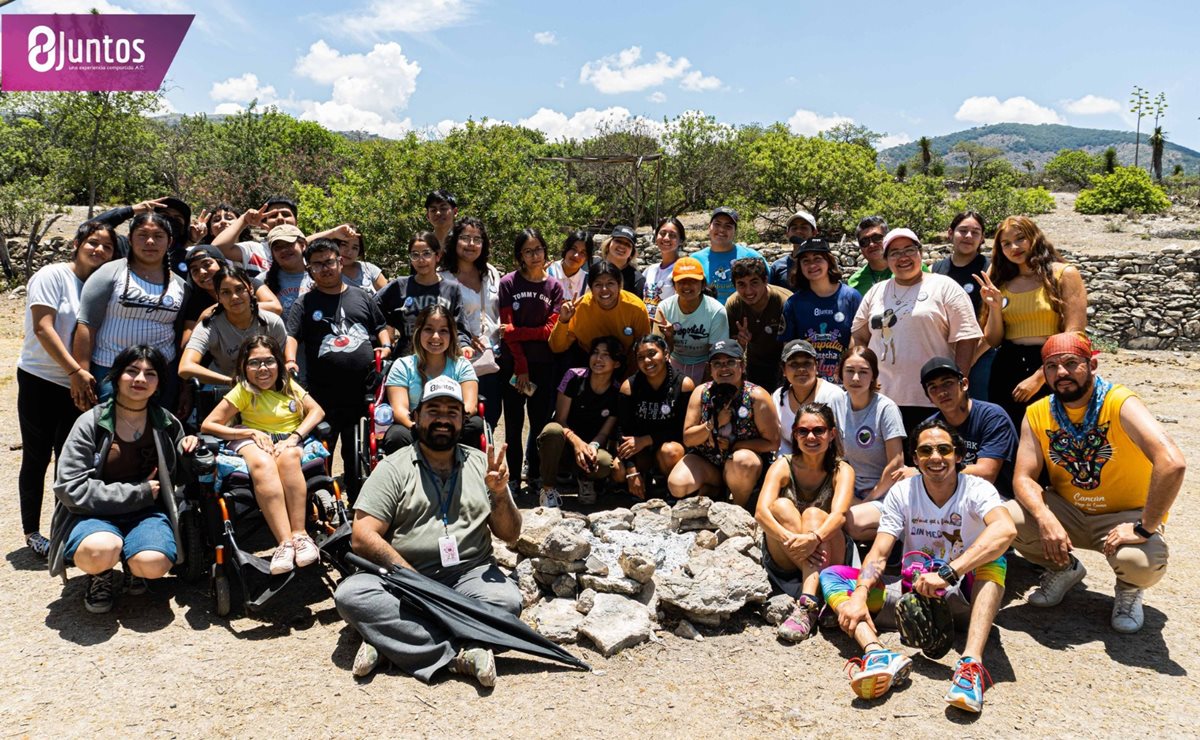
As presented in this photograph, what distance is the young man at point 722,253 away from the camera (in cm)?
643

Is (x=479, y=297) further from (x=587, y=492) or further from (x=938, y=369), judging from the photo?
(x=938, y=369)

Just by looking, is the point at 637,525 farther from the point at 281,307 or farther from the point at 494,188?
the point at 494,188

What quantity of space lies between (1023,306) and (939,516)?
1.84m

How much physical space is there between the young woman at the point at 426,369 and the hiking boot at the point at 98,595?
5.39 feet

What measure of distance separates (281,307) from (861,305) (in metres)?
4.08

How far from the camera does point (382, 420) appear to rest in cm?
501

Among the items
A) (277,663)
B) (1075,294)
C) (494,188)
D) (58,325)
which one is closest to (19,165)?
(494,188)

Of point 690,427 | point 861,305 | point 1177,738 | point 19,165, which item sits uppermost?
point 19,165

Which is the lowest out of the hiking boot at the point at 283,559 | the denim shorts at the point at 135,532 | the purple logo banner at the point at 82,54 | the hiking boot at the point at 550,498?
the hiking boot at the point at 550,498

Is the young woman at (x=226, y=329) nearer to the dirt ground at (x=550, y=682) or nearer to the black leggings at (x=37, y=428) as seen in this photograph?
the black leggings at (x=37, y=428)

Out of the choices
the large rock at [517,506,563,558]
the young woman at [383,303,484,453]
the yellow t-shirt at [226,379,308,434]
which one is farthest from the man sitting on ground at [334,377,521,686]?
the yellow t-shirt at [226,379,308,434]

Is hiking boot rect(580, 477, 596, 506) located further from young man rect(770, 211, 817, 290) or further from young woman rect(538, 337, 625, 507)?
young man rect(770, 211, 817, 290)

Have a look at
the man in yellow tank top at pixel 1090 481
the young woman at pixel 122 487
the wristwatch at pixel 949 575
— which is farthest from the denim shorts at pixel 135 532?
the man in yellow tank top at pixel 1090 481

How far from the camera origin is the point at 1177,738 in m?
3.21
